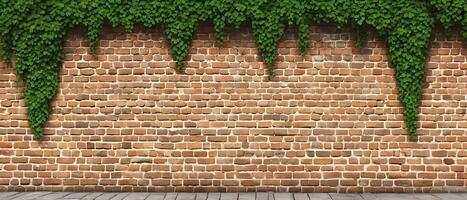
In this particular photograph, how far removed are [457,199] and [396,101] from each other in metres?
1.71

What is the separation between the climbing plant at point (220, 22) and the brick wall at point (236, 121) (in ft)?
0.65

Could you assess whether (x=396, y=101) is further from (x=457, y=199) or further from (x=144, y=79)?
(x=144, y=79)

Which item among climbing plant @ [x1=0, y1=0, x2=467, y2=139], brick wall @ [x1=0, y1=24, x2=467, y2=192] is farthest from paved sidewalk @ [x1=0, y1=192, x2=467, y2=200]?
climbing plant @ [x1=0, y1=0, x2=467, y2=139]

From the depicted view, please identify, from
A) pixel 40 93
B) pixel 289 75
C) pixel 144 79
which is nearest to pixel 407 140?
pixel 289 75

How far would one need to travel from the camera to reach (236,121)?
307 inches

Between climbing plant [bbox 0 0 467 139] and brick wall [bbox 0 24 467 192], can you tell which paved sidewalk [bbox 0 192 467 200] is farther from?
climbing plant [bbox 0 0 467 139]

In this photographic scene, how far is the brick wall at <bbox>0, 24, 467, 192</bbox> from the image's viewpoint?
7723 mm

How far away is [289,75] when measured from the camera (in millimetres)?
7785

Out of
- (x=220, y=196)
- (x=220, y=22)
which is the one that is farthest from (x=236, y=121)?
(x=220, y=22)

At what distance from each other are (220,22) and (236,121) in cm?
160

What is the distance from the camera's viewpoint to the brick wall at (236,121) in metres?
7.72

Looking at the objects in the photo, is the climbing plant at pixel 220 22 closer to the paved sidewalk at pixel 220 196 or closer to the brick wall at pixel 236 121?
the brick wall at pixel 236 121

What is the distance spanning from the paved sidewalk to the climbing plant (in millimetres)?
1006

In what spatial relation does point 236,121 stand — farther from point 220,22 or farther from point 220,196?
point 220,22
